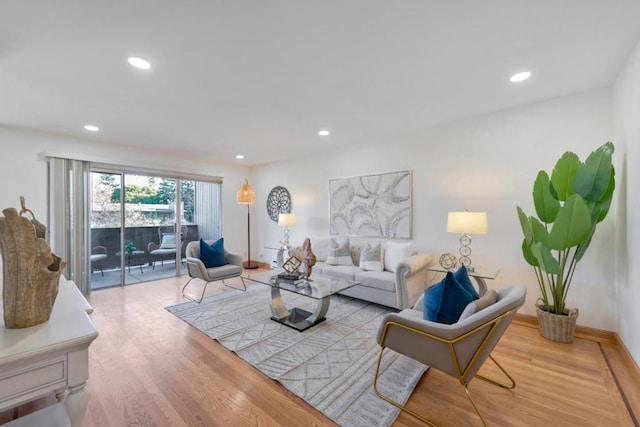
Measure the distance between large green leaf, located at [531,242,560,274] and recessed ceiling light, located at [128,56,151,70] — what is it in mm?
3722

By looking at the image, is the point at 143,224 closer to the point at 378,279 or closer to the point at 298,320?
the point at 298,320

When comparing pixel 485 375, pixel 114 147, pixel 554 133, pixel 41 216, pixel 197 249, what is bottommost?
pixel 485 375

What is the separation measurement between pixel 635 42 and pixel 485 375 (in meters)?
2.76

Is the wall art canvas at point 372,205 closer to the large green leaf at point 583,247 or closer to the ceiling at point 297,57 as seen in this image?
the ceiling at point 297,57

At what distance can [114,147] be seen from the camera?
4.59m

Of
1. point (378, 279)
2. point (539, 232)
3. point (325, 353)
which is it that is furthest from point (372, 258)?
point (539, 232)

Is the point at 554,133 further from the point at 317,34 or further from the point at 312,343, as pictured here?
the point at 312,343

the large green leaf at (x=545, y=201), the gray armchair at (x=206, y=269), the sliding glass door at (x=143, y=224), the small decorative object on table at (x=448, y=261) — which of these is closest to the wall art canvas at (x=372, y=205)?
the small decorative object on table at (x=448, y=261)

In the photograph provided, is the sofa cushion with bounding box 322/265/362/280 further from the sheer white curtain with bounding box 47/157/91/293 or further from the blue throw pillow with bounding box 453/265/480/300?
the sheer white curtain with bounding box 47/157/91/293

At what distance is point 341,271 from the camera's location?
3.91 m

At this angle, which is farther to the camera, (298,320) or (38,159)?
(38,159)

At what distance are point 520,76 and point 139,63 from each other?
3.31 m

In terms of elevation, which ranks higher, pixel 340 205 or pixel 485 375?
pixel 340 205

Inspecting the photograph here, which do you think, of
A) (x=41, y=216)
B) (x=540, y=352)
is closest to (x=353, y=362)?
(x=540, y=352)
